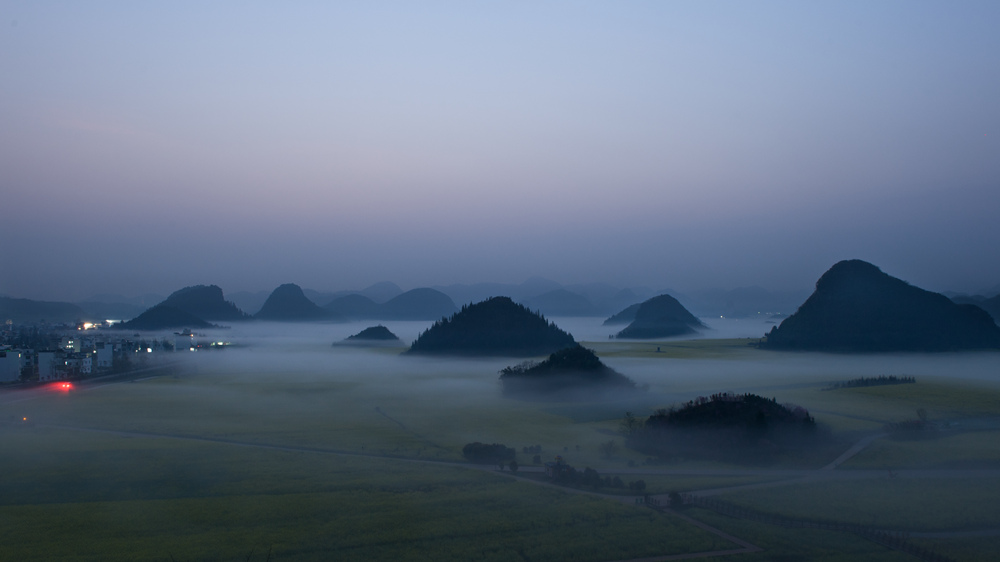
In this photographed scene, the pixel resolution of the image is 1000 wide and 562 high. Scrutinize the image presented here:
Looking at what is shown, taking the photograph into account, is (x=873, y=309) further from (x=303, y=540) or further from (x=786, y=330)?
(x=303, y=540)

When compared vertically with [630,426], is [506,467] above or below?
below

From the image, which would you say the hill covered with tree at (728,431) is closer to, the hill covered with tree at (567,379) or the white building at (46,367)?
the hill covered with tree at (567,379)

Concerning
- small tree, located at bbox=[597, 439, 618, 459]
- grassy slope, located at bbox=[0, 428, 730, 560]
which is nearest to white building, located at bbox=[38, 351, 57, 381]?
grassy slope, located at bbox=[0, 428, 730, 560]

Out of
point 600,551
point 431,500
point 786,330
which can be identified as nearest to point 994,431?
point 600,551

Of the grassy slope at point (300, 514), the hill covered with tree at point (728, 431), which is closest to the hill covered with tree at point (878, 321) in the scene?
the hill covered with tree at point (728, 431)

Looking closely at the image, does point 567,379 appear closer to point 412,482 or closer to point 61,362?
point 412,482

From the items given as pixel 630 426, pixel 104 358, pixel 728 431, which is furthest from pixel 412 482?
pixel 104 358

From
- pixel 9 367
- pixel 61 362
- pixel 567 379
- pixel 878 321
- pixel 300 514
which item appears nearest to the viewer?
pixel 300 514
